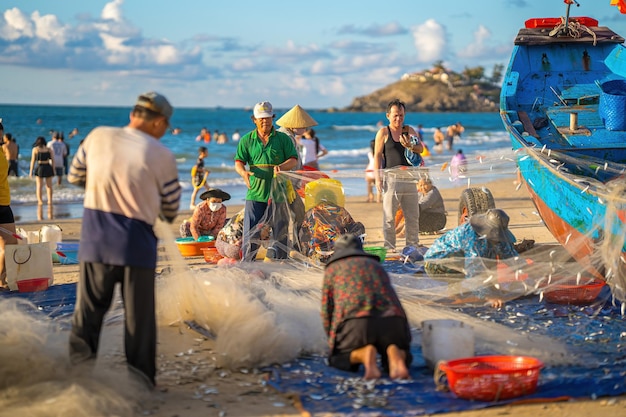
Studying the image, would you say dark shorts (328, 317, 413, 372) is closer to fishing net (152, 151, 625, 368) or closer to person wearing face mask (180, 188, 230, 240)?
fishing net (152, 151, 625, 368)

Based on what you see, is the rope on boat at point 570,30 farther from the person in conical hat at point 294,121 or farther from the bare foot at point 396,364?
the bare foot at point 396,364

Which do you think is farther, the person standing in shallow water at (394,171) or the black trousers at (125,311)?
the person standing in shallow water at (394,171)

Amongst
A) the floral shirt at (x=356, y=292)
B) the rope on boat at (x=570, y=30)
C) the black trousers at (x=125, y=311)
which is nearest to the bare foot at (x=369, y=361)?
the floral shirt at (x=356, y=292)

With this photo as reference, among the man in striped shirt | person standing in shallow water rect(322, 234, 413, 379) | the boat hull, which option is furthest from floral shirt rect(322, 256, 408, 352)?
the boat hull

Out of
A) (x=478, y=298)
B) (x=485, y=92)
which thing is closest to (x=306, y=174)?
(x=478, y=298)

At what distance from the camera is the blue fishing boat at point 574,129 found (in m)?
7.02

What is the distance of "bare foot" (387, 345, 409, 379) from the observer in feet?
17.2

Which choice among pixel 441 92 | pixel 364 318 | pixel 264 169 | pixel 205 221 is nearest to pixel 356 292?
pixel 364 318

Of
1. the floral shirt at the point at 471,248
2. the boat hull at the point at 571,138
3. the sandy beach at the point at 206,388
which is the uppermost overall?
the boat hull at the point at 571,138

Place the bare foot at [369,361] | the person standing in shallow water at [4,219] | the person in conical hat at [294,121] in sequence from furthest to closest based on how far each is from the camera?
the person in conical hat at [294,121]
the person standing in shallow water at [4,219]
the bare foot at [369,361]

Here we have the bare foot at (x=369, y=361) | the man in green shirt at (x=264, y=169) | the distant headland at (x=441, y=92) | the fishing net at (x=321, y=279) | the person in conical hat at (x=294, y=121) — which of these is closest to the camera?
the bare foot at (x=369, y=361)

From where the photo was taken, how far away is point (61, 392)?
→ 475 cm

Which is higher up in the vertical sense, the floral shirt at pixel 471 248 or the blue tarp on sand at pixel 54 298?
the floral shirt at pixel 471 248

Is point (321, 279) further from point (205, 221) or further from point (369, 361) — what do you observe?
point (205, 221)
